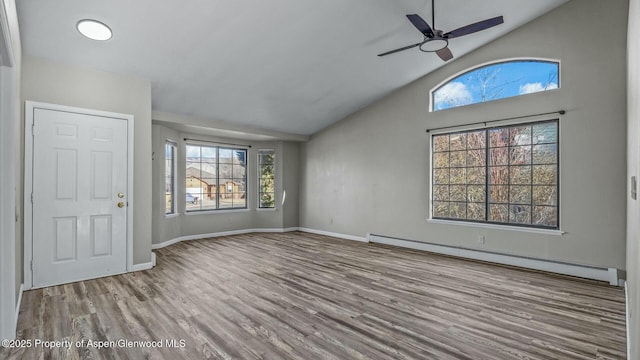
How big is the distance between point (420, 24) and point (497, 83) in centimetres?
243

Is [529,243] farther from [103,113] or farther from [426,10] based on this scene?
[103,113]

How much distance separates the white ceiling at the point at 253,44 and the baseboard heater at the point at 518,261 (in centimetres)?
295

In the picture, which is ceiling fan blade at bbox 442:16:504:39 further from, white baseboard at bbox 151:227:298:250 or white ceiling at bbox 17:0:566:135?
white baseboard at bbox 151:227:298:250

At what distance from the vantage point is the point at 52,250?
3684 millimetres

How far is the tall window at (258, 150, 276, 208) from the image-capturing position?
26.2 ft

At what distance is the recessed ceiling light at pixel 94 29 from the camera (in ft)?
10.6

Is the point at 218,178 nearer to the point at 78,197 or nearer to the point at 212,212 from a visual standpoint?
the point at 212,212

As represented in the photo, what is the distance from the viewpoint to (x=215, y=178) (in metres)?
7.32

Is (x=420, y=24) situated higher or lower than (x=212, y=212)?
higher

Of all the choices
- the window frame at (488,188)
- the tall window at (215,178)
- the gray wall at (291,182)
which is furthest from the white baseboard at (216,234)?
the window frame at (488,188)

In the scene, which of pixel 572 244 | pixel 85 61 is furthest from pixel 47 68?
pixel 572 244

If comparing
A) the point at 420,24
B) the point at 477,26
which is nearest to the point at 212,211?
the point at 420,24

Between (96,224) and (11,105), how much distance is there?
208 centimetres

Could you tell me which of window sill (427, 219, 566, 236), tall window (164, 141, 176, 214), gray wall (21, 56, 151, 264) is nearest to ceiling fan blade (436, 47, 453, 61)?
window sill (427, 219, 566, 236)
